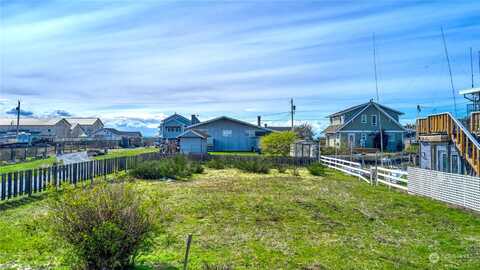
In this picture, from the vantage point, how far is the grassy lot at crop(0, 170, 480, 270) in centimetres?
680

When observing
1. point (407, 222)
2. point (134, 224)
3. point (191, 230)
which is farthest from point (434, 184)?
point (134, 224)

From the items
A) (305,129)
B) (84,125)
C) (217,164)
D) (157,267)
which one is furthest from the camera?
(84,125)

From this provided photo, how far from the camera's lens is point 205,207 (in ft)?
39.3

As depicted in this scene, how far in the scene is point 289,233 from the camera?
8922 millimetres

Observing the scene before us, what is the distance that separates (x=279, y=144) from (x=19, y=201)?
1104 inches

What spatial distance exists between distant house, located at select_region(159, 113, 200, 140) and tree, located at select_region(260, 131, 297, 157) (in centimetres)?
2758

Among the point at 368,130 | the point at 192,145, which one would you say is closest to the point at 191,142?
the point at 192,145

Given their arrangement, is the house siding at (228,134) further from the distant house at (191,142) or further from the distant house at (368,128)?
the distant house at (368,128)

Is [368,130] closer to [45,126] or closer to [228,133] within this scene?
[228,133]

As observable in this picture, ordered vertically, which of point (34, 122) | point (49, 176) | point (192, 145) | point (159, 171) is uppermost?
point (34, 122)

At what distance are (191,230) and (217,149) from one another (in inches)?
1774

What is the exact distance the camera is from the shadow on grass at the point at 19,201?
11992 mm

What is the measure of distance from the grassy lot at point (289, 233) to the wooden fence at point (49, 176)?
2.99 feet

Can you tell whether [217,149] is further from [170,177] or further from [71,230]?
[71,230]
